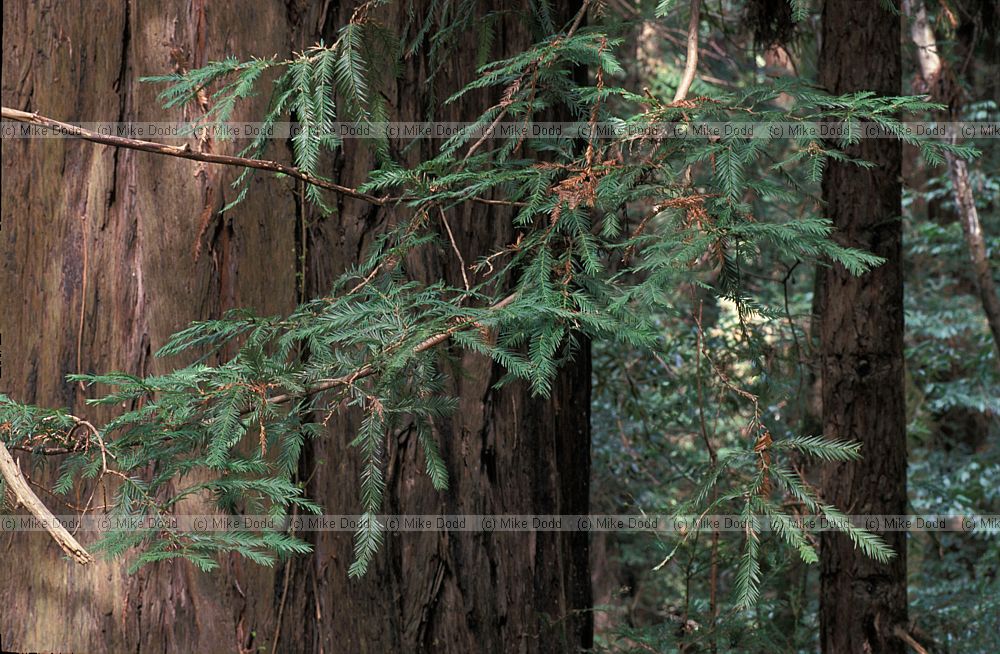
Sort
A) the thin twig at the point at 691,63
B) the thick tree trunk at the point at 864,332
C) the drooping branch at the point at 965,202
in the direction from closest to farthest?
the thin twig at the point at 691,63
the thick tree trunk at the point at 864,332
the drooping branch at the point at 965,202

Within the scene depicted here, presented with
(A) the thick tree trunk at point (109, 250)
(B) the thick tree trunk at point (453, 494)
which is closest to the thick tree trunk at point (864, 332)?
(B) the thick tree trunk at point (453, 494)

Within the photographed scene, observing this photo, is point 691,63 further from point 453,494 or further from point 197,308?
point 197,308

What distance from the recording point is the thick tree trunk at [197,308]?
229 cm

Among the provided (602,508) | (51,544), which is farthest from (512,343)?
(602,508)

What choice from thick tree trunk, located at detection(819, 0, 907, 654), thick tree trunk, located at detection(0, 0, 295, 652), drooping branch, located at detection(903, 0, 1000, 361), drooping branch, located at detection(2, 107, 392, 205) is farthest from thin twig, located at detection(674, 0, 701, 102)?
drooping branch, located at detection(903, 0, 1000, 361)

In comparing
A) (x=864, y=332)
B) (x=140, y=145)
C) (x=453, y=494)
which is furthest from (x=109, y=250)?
(x=864, y=332)

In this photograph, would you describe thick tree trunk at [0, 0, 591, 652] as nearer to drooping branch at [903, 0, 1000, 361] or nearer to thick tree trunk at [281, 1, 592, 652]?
thick tree trunk at [281, 1, 592, 652]

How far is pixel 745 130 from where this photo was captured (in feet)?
5.98

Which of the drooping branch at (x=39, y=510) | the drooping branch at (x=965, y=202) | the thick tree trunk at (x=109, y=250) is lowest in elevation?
the drooping branch at (x=39, y=510)

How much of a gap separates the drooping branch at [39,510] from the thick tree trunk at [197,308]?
0.57 meters

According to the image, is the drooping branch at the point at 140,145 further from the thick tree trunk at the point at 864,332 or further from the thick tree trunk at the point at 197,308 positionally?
the thick tree trunk at the point at 864,332

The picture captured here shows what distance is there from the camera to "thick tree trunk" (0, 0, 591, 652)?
7.50ft

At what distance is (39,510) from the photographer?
5.37 feet

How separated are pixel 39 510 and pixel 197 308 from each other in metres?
0.79
